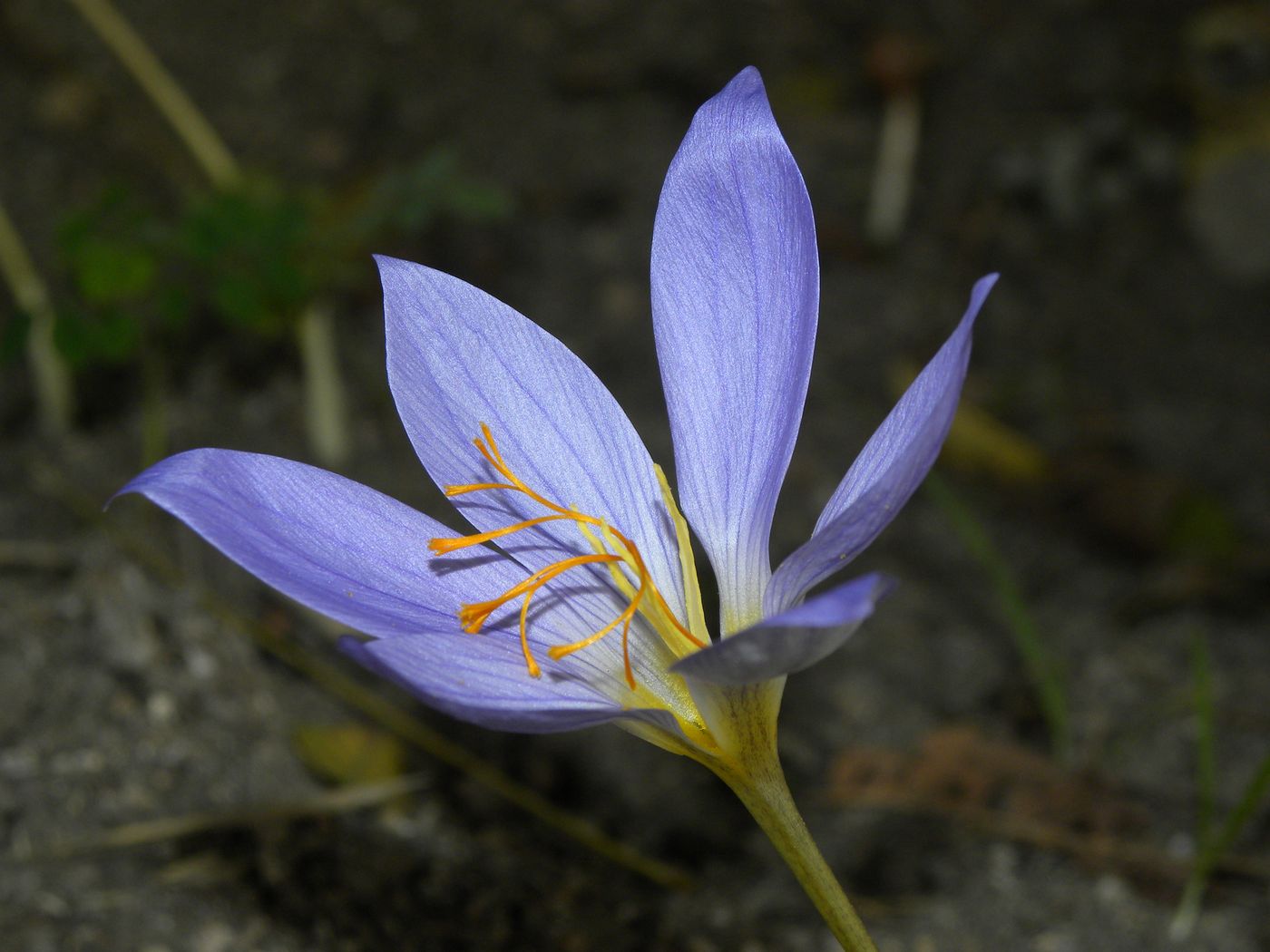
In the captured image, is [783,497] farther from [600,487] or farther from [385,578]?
[385,578]

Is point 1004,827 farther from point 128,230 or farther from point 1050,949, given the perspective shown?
point 128,230

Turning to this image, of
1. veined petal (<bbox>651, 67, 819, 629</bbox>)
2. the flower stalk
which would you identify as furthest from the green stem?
the flower stalk

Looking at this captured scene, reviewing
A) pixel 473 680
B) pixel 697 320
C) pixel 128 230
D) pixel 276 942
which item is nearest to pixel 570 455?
pixel 697 320

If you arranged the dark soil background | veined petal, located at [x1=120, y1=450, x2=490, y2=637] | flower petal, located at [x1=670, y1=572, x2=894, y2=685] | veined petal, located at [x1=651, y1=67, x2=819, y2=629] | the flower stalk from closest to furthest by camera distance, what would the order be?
1. flower petal, located at [x1=670, y1=572, x2=894, y2=685]
2. veined petal, located at [x1=120, y1=450, x2=490, y2=637]
3. veined petal, located at [x1=651, y1=67, x2=819, y2=629]
4. the dark soil background
5. the flower stalk

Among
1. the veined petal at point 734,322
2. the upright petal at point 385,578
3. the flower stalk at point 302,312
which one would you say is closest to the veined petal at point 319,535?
the upright petal at point 385,578

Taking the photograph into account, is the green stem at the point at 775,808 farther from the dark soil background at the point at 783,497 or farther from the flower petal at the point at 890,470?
the dark soil background at the point at 783,497

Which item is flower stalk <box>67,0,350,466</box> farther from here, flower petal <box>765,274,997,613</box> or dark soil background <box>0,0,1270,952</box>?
flower petal <box>765,274,997,613</box>
